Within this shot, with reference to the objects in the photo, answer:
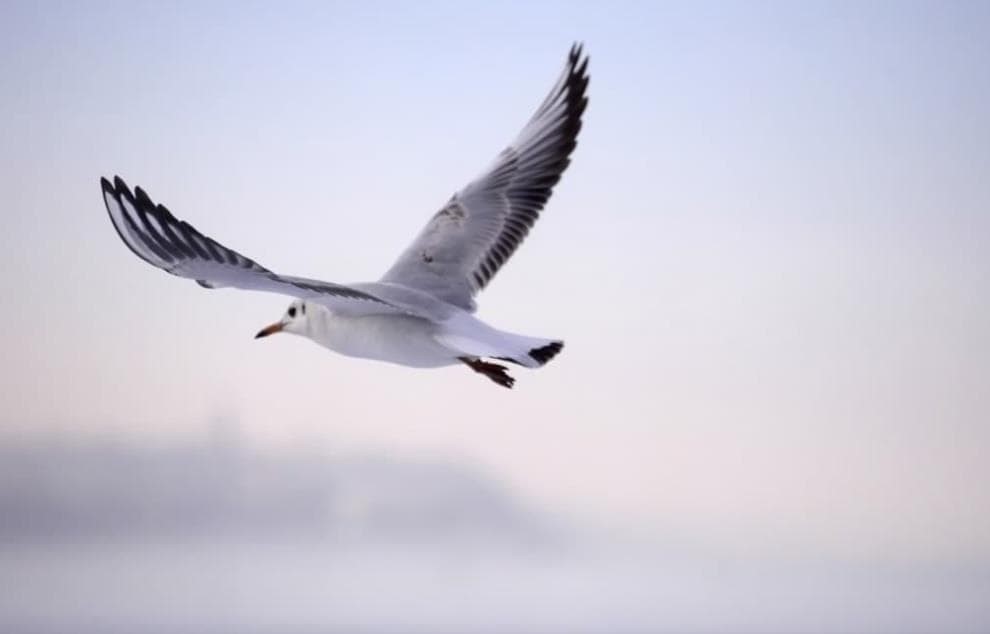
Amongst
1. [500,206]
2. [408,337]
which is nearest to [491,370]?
[408,337]

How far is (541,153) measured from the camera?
17.2ft

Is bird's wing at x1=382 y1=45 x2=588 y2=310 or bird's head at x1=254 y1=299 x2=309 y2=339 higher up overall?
bird's wing at x1=382 y1=45 x2=588 y2=310

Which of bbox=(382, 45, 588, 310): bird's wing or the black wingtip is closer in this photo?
the black wingtip

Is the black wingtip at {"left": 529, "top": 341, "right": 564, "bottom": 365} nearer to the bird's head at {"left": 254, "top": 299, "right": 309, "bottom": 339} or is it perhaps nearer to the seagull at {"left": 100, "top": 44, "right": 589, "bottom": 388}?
the seagull at {"left": 100, "top": 44, "right": 589, "bottom": 388}

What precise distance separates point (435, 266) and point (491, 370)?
2.07 feet

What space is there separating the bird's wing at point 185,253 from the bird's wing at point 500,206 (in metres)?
0.85

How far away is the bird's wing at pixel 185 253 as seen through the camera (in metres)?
3.78

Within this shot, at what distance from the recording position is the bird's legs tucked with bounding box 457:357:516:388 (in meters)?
4.38

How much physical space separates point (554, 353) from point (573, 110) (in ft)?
4.95

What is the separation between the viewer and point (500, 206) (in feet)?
17.0

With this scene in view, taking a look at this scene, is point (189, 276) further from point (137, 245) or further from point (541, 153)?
point (541, 153)

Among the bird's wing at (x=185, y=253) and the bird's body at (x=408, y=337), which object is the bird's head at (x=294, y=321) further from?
the bird's wing at (x=185, y=253)

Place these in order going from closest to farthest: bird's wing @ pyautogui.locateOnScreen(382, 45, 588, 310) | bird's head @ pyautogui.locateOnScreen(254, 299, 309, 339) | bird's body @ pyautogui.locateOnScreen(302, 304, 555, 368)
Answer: bird's body @ pyautogui.locateOnScreen(302, 304, 555, 368) < bird's head @ pyautogui.locateOnScreen(254, 299, 309, 339) < bird's wing @ pyautogui.locateOnScreen(382, 45, 588, 310)

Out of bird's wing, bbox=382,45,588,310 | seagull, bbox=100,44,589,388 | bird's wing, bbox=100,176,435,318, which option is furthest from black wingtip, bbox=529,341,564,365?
bird's wing, bbox=382,45,588,310
